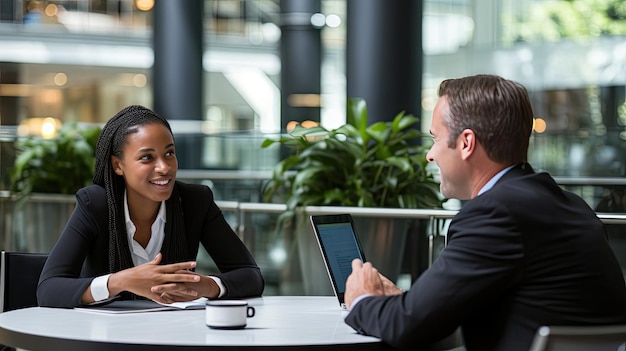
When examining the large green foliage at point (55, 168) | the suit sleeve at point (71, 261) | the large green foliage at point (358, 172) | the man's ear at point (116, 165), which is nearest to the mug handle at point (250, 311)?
the suit sleeve at point (71, 261)

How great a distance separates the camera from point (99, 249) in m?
2.84

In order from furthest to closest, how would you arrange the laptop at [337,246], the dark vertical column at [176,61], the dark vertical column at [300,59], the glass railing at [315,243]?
the dark vertical column at [300,59] < the dark vertical column at [176,61] < the glass railing at [315,243] < the laptop at [337,246]

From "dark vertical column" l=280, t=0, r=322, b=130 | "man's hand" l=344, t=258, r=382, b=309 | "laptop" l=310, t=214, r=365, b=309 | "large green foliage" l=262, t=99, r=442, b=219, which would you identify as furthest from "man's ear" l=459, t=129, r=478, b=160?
"dark vertical column" l=280, t=0, r=322, b=130

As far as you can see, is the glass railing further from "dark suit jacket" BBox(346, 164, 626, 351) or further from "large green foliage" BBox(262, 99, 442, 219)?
"dark suit jacket" BBox(346, 164, 626, 351)

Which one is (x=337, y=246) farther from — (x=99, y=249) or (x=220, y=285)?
(x=99, y=249)

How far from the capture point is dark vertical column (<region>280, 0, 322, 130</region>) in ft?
49.3

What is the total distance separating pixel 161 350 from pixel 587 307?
32.9 inches

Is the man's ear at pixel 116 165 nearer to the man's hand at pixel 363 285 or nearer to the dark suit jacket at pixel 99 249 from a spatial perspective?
the dark suit jacket at pixel 99 249

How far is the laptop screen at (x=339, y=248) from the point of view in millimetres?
2541

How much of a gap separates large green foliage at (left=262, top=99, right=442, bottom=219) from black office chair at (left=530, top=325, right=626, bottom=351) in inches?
134

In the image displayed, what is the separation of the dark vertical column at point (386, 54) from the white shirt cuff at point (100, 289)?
438 centimetres

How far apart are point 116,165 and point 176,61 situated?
1043 centimetres

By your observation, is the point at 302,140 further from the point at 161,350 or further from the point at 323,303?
the point at 161,350

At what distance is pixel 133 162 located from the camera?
287cm
